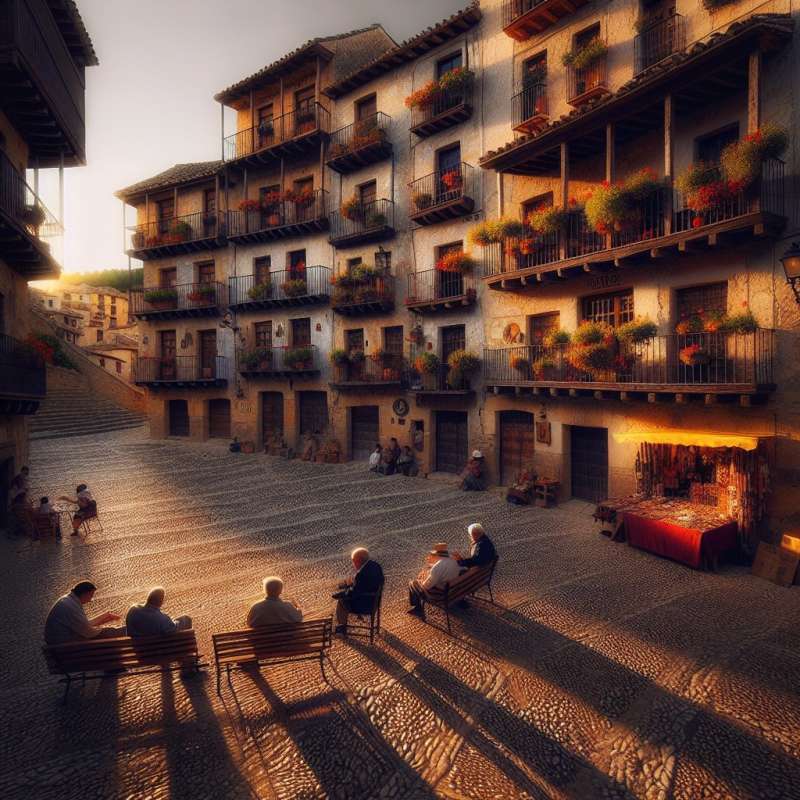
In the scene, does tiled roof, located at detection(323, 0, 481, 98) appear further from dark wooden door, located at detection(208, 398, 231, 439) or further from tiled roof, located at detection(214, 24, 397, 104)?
dark wooden door, located at detection(208, 398, 231, 439)

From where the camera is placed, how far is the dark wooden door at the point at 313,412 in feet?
79.8

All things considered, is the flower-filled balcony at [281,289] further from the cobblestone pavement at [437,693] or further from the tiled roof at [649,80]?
the cobblestone pavement at [437,693]

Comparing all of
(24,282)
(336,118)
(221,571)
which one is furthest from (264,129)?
(221,571)

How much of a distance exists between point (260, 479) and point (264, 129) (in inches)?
690

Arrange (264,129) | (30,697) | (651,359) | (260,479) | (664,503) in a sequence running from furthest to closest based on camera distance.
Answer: (264,129), (260,479), (651,359), (664,503), (30,697)

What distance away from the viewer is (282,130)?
24.5 m

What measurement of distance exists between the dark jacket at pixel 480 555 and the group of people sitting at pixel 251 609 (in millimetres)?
415

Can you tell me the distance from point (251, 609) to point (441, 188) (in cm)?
1750

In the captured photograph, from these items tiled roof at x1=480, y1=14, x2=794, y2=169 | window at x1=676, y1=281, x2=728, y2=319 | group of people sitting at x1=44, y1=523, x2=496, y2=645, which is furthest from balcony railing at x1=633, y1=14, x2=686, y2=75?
group of people sitting at x1=44, y1=523, x2=496, y2=645

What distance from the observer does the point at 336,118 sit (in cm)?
2366

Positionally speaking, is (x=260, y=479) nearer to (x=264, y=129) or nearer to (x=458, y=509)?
(x=458, y=509)

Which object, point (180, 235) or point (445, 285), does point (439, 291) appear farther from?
point (180, 235)

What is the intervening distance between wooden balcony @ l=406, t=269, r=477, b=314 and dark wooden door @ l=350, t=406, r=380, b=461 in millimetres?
5252

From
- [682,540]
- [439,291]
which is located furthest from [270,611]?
[439,291]
